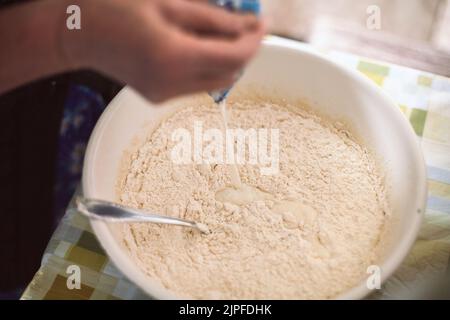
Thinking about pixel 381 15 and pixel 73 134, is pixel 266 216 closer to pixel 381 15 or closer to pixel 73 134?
pixel 73 134

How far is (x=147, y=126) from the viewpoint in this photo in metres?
0.82

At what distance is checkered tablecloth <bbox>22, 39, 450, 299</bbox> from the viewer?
706mm

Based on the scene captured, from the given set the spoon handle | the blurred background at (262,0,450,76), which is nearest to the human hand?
the spoon handle

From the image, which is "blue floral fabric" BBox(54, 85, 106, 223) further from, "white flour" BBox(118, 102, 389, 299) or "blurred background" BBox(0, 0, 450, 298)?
"white flour" BBox(118, 102, 389, 299)

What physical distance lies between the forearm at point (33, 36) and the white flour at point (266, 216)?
0.68ft

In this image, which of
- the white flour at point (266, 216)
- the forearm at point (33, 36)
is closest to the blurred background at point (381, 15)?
the white flour at point (266, 216)

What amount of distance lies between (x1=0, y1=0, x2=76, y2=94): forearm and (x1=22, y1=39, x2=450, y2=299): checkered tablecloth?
23 centimetres

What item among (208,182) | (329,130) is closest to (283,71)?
(329,130)

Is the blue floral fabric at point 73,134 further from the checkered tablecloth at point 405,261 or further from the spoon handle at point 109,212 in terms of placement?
the spoon handle at point 109,212

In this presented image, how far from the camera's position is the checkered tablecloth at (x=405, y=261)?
0.71 meters

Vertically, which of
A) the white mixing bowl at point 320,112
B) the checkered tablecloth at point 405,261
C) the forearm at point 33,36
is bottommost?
the checkered tablecloth at point 405,261

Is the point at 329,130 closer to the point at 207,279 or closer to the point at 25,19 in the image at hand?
the point at 207,279

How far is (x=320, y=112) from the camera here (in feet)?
2.82

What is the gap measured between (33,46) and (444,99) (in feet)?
2.23
